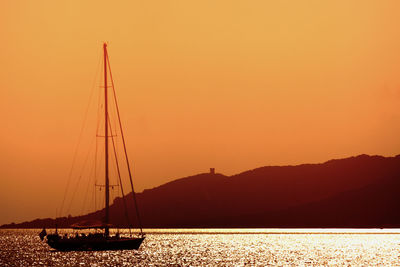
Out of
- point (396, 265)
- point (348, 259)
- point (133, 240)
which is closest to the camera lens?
point (396, 265)

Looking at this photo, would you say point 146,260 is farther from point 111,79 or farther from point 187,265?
point 111,79

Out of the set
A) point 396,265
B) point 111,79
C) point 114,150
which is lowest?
point 396,265

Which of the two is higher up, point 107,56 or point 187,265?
point 107,56

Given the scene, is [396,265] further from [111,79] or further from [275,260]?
[111,79]

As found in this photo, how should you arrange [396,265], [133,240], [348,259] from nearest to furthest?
[396,265] → [133,240] → [348,259]

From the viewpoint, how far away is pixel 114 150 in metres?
120

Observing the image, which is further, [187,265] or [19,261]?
[19,261]

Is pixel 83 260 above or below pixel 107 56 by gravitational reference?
below

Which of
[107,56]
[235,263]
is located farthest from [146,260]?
[107,56]

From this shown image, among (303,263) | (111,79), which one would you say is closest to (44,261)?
(111,79)

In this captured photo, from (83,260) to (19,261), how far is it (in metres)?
11.7

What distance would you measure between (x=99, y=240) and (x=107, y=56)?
92.1ft

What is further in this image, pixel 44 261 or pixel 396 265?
pixel 44 261

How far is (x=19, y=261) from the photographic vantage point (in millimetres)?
132000
